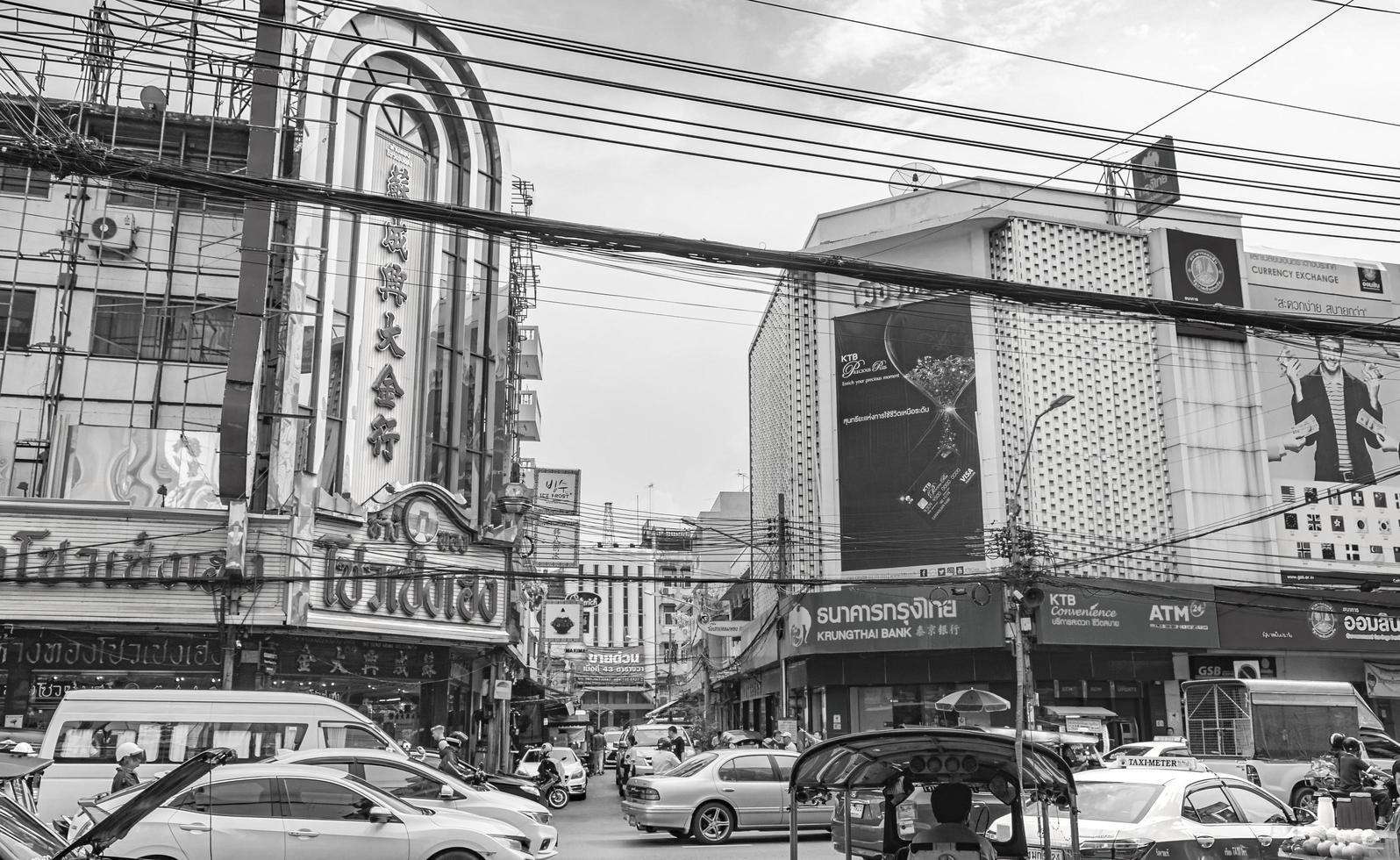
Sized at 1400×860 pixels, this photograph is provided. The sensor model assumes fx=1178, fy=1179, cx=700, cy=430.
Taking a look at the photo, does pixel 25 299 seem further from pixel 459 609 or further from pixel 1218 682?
pixel 1218 682

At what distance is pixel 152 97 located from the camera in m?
32.1

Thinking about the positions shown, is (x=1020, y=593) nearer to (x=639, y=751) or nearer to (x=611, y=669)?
(x=639, y=751)

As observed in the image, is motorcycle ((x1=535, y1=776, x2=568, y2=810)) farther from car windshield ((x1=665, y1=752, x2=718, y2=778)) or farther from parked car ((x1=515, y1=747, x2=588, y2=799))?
car windshield ((x1=665, y1=752, x2=718, y2=778))

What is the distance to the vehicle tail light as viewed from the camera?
35.6 ft

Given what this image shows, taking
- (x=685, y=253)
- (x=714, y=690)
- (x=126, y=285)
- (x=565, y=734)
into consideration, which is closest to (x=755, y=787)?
(x=685, y=253)

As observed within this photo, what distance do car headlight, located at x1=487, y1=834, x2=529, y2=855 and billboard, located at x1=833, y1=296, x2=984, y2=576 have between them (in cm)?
2831

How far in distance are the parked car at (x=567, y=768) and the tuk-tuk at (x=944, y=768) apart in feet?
64.7

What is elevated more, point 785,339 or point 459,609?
point 785,339

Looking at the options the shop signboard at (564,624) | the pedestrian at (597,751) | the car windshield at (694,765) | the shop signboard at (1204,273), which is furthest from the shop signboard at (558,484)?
the car windshield at (694,765)

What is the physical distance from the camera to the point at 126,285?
→ 29.9 m

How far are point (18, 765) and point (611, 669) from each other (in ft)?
191

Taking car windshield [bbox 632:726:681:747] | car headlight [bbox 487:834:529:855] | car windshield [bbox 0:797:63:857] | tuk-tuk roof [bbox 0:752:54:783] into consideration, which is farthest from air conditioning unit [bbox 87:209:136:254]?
car windshield [bbox 0:797:63:857]

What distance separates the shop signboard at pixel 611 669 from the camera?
68250mm

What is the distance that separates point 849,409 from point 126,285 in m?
23.0
